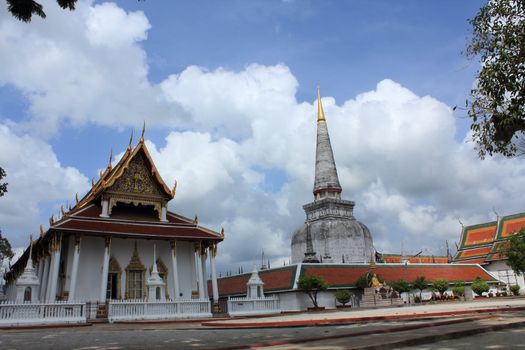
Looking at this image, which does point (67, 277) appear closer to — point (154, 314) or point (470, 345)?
point (154, 314)

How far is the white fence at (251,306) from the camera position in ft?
74.1

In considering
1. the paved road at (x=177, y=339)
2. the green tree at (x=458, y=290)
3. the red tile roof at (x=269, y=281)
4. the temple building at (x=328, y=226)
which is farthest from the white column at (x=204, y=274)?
the temple building at (x=328, y=226)

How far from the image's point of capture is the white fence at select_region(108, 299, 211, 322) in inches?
779

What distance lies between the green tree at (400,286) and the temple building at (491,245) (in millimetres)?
15295

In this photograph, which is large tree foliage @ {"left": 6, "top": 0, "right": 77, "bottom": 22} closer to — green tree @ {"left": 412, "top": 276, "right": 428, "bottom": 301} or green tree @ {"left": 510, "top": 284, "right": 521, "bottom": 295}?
green tree @ {"left": 412, "top": 276, "right": 428, "bottom": 301}

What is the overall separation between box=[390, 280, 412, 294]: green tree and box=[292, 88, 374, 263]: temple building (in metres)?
18.3

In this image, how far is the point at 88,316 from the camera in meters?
20.8

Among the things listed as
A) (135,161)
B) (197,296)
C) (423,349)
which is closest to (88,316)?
(197,296)

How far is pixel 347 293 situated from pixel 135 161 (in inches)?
600

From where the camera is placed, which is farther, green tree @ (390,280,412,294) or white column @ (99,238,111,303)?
green tree @ (390,280,412,294)

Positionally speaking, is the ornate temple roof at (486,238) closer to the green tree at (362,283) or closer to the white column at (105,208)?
the green tree at (362,283)

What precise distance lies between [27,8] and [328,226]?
5099 cm

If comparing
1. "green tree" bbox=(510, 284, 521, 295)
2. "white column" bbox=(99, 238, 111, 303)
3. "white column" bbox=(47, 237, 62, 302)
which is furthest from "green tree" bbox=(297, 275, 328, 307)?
"green tree" bbox=(510, 284, 521, 295)

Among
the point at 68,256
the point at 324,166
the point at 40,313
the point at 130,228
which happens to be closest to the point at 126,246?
the point at 130,228
